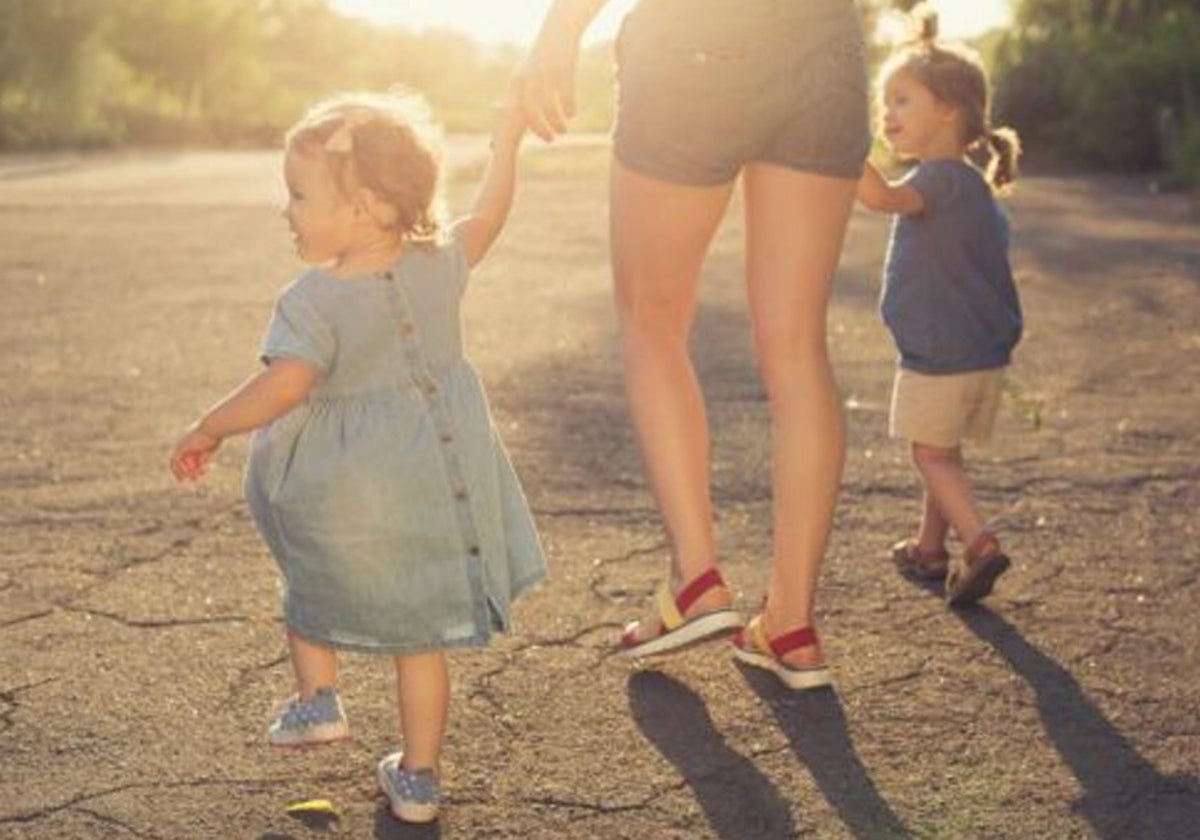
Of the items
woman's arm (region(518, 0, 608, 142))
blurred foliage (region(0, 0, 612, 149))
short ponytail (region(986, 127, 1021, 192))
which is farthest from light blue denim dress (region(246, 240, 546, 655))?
blurred foliage (region(0, 0, 612, 149))

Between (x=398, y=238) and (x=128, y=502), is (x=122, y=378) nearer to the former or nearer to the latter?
(x=128, y=502)

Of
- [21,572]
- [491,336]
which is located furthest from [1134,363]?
[21,572]

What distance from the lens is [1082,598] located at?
14.7 feet

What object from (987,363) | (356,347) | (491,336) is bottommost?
(491,336)

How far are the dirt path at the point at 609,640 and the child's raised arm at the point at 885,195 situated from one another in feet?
2.56

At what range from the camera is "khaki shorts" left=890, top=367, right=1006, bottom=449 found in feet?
15.3

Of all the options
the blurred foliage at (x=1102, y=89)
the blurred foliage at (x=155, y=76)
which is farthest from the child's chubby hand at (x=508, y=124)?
the blurred foliage at (x=1102, y=89)

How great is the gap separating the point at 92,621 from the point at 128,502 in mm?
1181

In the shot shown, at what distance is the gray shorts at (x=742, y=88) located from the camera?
3734 millimetres

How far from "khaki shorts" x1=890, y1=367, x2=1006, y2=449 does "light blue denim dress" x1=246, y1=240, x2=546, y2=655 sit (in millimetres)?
1685

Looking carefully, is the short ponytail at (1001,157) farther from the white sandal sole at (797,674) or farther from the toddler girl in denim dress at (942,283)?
the white sandal sole at (797,674)

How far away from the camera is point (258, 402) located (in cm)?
310

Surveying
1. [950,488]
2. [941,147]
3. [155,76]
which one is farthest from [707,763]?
[155,76]

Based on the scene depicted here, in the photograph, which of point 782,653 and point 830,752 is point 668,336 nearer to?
point 782,653
